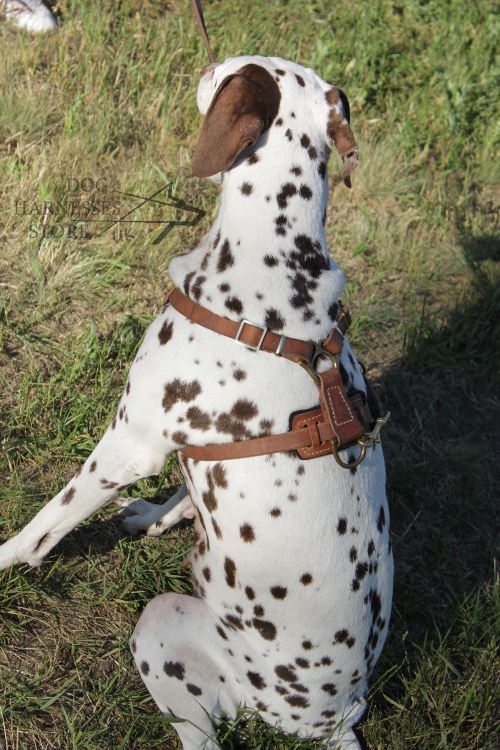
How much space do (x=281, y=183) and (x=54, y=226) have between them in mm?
2182

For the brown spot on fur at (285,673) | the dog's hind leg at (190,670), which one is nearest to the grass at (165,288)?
the dog's hind leg at (190,670)

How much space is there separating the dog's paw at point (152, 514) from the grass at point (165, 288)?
0.08 m

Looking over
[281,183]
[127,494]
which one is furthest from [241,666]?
[281,183]

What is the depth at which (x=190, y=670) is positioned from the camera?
2.75 meters

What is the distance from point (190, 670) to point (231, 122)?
76.2 inches

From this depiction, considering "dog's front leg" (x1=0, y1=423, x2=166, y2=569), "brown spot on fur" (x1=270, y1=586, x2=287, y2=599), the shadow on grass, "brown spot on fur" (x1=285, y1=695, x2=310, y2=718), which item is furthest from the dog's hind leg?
the shadow on grass

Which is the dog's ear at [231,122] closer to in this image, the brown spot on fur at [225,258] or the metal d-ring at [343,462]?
the brown spot on fur at [225,258]

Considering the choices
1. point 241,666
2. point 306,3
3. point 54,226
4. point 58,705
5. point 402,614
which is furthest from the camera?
point 306,3

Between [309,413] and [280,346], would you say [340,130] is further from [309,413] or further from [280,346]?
[309,413]

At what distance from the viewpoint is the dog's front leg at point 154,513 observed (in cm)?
365

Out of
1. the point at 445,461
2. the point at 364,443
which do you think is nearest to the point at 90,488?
the point at 364,443

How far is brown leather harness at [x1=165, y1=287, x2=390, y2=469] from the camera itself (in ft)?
8.29

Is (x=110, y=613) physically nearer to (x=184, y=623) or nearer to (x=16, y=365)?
(x=184, y=623)

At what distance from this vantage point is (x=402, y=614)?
149 inches
